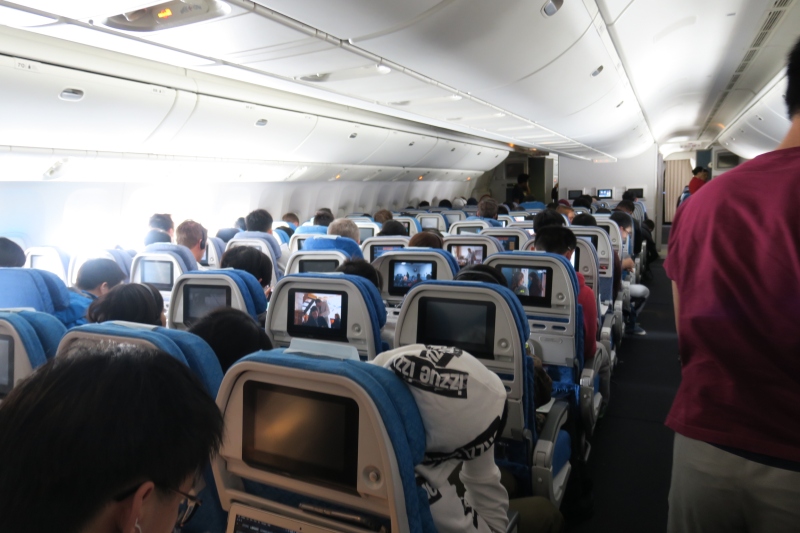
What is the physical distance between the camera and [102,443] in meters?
0.85

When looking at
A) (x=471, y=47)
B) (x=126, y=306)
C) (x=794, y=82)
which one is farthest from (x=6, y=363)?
(x=471, y=47)

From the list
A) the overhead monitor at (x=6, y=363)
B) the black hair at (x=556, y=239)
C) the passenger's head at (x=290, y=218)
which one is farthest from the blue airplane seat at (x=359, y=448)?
the passenger's head at (x=290, y=218)

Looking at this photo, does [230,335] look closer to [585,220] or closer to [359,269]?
[359,269]

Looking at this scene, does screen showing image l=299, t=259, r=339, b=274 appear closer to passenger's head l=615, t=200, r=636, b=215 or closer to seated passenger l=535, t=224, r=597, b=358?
seated passenger l=535, t=224, r=597, b=358

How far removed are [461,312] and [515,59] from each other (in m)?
3.46

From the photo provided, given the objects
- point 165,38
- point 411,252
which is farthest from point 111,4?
point 411,252

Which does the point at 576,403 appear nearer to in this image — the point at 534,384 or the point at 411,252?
the point at 534,384

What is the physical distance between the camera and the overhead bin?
5430 mm

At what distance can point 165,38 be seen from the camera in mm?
4363

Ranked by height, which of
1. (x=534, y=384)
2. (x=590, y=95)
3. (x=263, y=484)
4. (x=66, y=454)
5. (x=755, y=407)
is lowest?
(x=534, y=384)

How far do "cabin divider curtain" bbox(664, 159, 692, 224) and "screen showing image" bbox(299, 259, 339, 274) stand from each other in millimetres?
26530

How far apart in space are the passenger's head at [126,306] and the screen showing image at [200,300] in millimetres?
729

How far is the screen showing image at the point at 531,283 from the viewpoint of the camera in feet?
13.0

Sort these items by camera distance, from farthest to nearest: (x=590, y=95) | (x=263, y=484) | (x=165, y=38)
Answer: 1. (x=590, y=95)
2. (x=165, y=38)
3. (x=263, y=484)
